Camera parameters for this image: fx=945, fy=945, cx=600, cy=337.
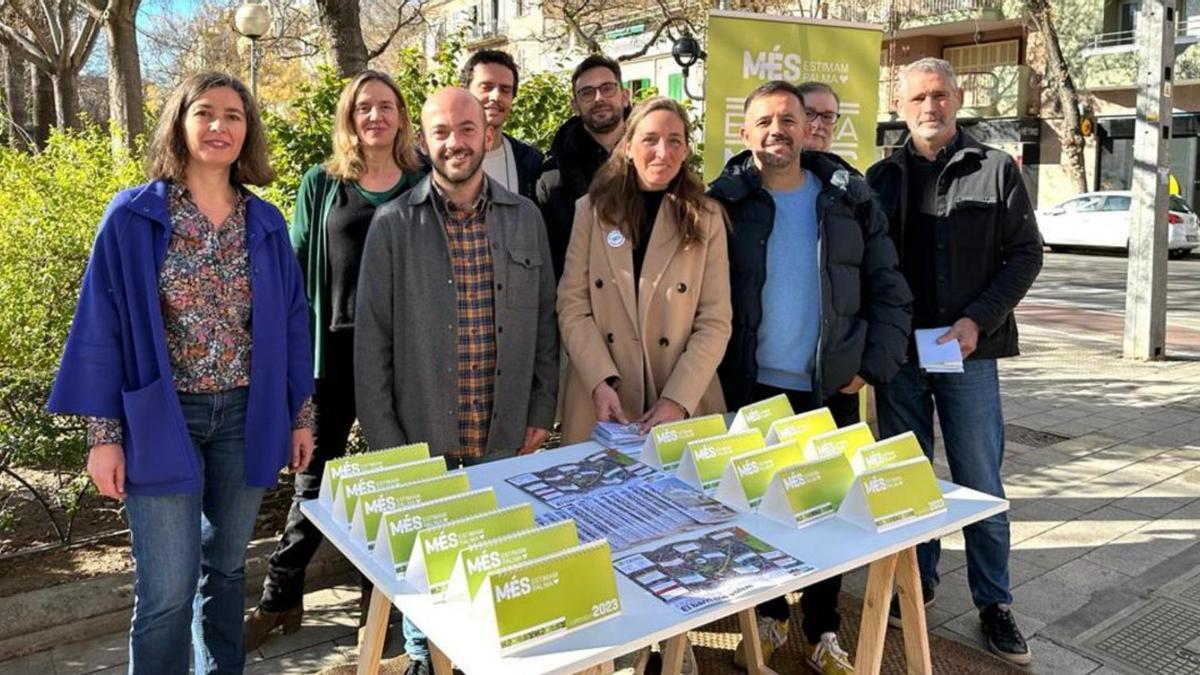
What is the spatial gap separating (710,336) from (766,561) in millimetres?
1169

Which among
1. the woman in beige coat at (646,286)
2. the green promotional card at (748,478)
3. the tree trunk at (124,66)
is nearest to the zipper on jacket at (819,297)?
the woman in beige coat at (646,286)

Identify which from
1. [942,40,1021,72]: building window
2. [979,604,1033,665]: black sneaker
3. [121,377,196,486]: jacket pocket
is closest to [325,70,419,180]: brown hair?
[121,377,196,486]: jacket pocket

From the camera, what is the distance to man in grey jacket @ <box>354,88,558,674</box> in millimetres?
2975

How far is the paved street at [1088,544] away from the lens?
3406 mm

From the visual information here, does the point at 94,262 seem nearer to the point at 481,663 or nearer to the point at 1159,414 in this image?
the point at 481,663

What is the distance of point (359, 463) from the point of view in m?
2.34

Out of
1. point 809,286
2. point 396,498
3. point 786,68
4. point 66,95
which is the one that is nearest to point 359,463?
point 396,498

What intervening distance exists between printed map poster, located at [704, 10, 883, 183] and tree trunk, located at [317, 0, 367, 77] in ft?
7.58

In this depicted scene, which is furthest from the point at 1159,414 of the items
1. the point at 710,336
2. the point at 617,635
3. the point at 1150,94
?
the point at 617,635

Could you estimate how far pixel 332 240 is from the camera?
324 cm

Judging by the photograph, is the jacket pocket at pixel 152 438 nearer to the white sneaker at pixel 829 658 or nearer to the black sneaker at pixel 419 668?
the black sneaker at pixel 419 668

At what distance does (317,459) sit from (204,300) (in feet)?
3.46

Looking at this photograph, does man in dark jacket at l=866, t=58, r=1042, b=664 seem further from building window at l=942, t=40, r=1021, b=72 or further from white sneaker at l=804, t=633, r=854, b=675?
building window at l=942, t=40, r=1021, b=72

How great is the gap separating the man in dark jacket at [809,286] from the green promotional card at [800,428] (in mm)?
440
